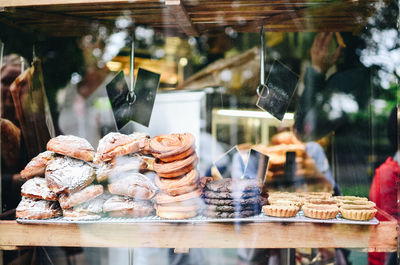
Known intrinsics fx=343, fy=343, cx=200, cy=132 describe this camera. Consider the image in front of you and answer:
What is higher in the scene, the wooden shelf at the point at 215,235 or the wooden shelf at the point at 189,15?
the wooden shelf at the point at 189,15

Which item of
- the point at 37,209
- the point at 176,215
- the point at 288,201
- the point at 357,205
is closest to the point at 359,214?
the point at 357,205

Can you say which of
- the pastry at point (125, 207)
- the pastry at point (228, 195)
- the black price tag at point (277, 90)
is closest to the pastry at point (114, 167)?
the pastry at point (125, 207)

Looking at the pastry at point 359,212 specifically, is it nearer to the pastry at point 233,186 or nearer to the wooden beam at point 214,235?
the wooden beam at point 214,235

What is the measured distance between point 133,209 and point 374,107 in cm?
213

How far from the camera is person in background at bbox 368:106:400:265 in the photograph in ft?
6.81

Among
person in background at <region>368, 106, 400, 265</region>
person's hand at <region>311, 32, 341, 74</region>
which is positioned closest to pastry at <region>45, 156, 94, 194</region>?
person in background at <region>368, 106, 400, 265</region>

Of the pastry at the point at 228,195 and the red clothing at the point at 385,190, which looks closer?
the pastry at the point at 228,195

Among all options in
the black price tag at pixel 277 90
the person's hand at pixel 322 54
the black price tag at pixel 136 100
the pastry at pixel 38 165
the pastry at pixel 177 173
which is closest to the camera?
the pastry at pixel 177 173

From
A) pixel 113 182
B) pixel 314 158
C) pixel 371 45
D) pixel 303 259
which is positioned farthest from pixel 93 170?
pixel 371 45

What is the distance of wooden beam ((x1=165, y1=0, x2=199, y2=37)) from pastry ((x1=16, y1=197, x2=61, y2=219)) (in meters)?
1.29

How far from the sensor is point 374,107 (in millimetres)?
2834

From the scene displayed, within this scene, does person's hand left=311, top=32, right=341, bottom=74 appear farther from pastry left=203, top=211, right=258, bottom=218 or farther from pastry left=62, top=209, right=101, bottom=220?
pastry left=62, top=209, right=101, bottom=220

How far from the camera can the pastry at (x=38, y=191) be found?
1922 mm

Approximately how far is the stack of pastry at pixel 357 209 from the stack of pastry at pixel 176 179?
0.82 metres
